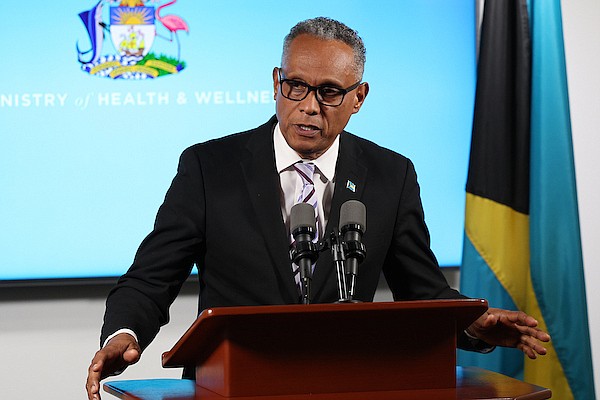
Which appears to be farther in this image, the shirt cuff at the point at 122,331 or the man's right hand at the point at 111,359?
the shirt cuff at the point at 122,331

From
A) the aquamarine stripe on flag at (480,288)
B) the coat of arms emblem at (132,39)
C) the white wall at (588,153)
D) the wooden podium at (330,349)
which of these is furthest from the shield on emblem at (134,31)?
the wooden podium at (330,349)

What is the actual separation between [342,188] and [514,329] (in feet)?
2.06

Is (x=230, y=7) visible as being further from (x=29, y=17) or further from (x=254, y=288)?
(x=254, y=288)

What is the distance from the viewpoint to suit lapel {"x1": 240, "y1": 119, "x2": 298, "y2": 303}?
2273 mm

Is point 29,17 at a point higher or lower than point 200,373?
higher

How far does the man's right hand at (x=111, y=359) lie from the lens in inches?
65.1

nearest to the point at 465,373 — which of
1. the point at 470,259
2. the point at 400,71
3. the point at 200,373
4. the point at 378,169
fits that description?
the point at 200,373

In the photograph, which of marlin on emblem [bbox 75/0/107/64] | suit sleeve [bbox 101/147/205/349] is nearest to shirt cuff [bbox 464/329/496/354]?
suit sleeve [bbox 101/147/205/349]

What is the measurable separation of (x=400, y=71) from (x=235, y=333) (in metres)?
2.58

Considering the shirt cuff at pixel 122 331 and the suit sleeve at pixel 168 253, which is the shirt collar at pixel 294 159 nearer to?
the suit sleeve at pixel 168 253

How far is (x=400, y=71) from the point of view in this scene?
3.95 metres

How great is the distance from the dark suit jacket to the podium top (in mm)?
598

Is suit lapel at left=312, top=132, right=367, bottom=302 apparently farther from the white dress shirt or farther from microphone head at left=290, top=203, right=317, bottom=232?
microphone head at left=290, top=203, right=317, bottom=232

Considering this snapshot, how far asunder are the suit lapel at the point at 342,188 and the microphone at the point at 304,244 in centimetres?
40
